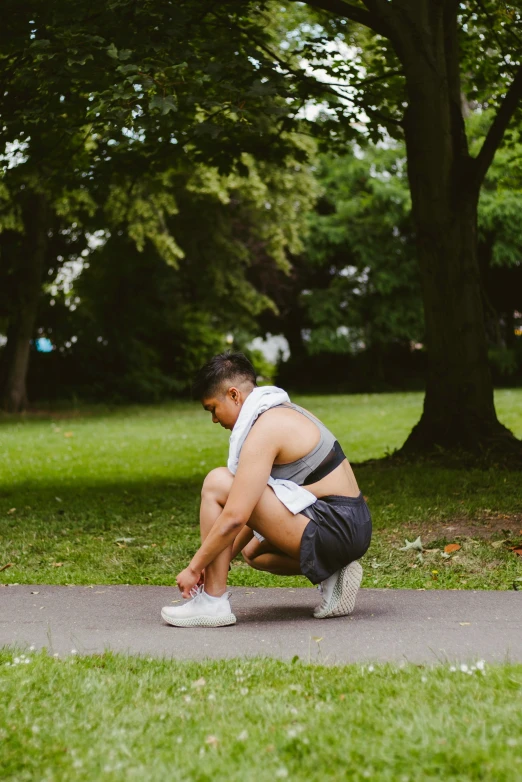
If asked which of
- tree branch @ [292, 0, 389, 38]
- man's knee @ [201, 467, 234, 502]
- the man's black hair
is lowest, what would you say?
man's knee @ [201, 467, 234, 502]

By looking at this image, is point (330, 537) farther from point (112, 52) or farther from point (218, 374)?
point (112, 52)

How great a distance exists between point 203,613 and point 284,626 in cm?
44

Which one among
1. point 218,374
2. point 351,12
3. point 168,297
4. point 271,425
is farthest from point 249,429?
point 168,297

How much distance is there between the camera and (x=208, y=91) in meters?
10.3

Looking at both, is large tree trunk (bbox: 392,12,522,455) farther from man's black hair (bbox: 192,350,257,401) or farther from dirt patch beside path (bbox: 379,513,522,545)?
man's black hair (bbox: 192,350,257,401)

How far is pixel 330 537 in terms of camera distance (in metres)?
4.73

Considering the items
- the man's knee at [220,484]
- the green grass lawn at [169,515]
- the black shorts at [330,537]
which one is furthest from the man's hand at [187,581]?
the green grass lawn at [169,515]

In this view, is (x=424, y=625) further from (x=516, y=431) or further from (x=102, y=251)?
(x=102, y=251)

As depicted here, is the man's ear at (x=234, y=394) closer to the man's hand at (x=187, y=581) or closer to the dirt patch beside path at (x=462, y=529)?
the man's hand at (x=187, y=581)

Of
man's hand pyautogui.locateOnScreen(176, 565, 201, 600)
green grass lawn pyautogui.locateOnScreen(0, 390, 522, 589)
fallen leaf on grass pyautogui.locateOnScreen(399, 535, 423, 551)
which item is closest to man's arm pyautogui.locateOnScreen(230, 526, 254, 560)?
man's hand pyautogui.locateOnScreen(176, 565, 201, 600)

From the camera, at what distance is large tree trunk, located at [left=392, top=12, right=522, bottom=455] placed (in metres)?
10.3

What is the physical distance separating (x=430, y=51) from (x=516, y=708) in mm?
8514

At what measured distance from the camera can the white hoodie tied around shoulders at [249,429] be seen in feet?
15.4

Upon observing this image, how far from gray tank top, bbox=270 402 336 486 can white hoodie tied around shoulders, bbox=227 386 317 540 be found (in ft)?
0.12
